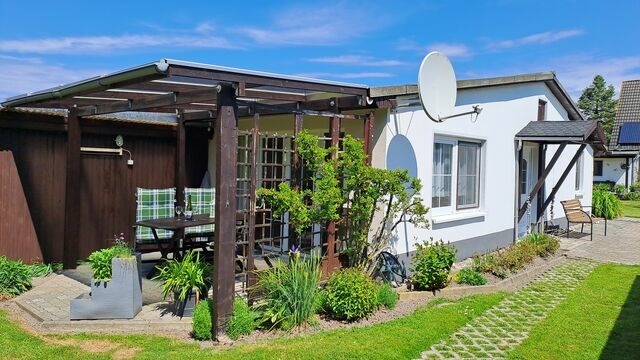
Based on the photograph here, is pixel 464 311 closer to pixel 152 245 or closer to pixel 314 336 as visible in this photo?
pixel 314 336

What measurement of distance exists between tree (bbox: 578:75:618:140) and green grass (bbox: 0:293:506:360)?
6352 cm

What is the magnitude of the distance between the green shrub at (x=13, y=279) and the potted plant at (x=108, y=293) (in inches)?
77.1

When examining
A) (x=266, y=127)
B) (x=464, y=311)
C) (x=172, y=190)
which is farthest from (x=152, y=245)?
(x=464, y=311)

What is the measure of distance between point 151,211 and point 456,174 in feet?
19.8

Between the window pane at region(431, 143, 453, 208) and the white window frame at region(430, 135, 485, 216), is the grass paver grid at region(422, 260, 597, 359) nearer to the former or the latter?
the white window frame at region(430, 135, 485, 216)

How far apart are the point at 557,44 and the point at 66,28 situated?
787 inches

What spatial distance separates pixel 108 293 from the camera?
5645mm

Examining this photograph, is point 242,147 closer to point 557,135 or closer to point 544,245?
point 544,245

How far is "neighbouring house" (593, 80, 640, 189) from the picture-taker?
1194 inches

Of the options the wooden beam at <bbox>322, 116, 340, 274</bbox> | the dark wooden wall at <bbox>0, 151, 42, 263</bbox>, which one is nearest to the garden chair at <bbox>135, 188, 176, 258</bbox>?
the dark wooden wall at <bbox>0, 151, 42, 263</bbox>

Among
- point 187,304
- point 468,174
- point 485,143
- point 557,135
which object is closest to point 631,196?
point 557,135

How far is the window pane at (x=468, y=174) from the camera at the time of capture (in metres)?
9.55

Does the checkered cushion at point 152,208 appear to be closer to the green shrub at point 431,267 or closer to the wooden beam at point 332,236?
the wooden beam at point 332,236

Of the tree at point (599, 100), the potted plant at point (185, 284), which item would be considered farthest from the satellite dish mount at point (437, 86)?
the tree at point (599, 100)
